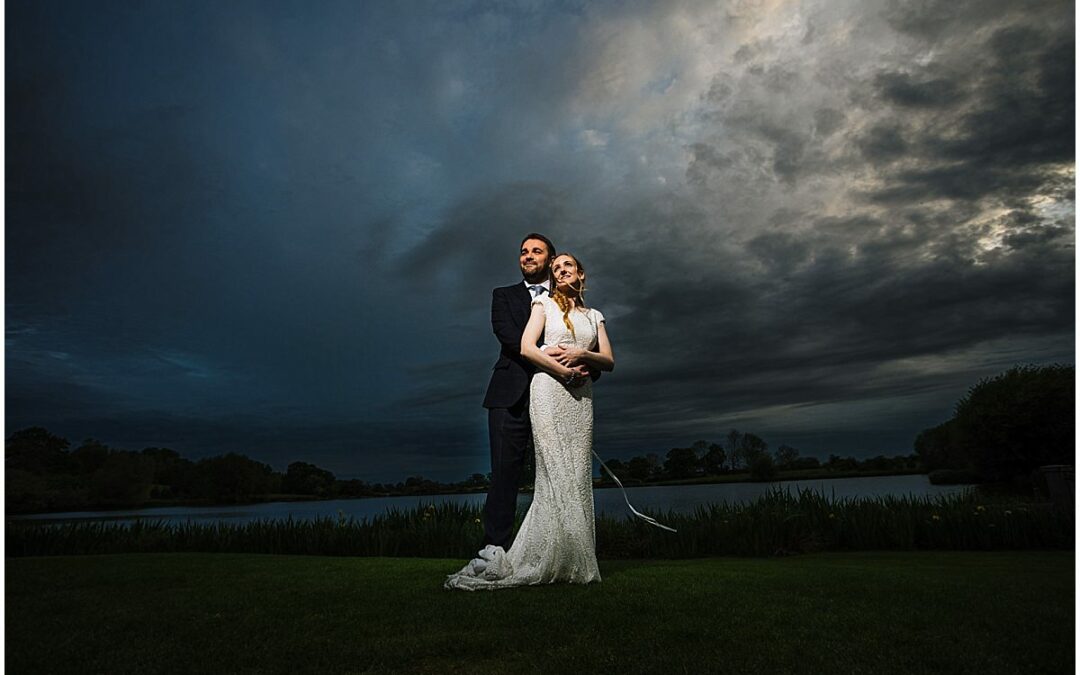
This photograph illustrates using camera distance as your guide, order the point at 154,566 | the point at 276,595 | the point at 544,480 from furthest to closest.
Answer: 1. the point at 154,566
2. the point at 544,480
3. the point at 276,595

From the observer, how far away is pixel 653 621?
10.6ft

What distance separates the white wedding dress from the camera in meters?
4.37

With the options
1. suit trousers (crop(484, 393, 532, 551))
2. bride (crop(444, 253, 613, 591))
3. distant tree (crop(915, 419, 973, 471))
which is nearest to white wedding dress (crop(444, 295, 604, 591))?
bride (crop(444, 253, 613, 591))

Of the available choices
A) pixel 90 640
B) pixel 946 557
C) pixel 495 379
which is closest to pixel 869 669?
pixel 495 379

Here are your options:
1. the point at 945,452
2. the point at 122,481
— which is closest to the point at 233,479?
the point at 122,481

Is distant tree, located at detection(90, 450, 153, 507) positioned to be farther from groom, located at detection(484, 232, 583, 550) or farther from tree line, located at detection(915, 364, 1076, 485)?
tree line, located at detection(915, 364, 1076, 485)

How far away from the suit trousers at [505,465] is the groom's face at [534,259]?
0.93 m

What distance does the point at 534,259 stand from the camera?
5059 millimetres

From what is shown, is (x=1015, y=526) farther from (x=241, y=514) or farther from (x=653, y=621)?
(x=241, y=514)

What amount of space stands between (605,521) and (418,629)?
4.89 metres

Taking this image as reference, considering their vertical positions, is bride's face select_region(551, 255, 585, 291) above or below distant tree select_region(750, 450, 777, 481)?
above

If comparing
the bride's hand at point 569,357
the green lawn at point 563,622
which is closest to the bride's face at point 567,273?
the bride's hand at point 569,357

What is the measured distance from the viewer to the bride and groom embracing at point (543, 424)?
4.39 m

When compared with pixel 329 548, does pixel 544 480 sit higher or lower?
higher
